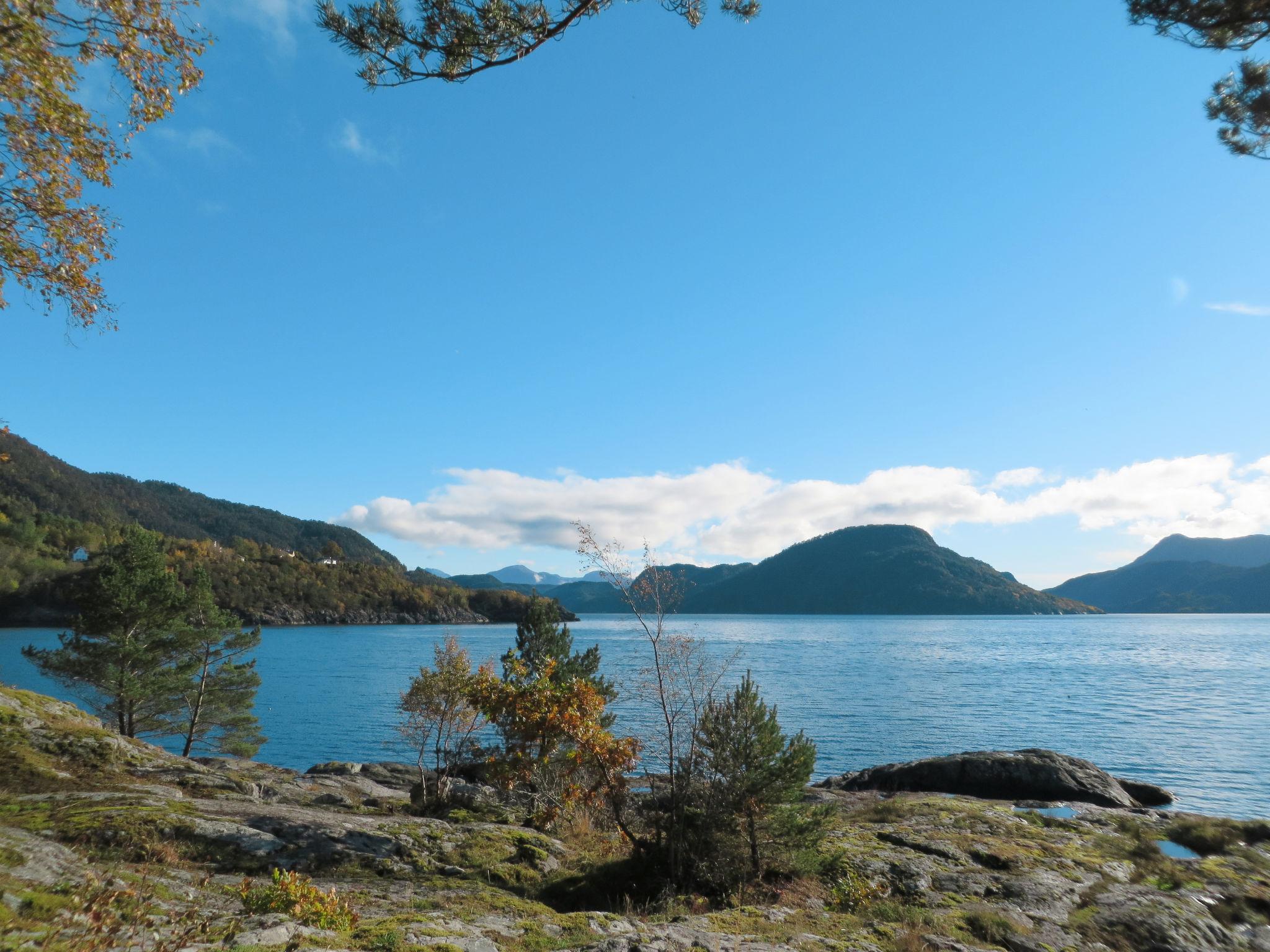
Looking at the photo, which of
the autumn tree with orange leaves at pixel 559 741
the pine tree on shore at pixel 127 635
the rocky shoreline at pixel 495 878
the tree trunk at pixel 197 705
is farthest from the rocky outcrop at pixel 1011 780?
the pine tree on shore at pixel 127 635

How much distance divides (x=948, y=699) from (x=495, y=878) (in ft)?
227

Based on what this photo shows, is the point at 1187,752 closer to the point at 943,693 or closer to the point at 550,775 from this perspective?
the point at 943,693

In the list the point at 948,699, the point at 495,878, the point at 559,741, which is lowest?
the point at 948,699

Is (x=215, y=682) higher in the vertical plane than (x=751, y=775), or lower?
lower

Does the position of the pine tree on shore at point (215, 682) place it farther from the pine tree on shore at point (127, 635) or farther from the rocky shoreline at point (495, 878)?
the rocky shoreline at point (495, 878)

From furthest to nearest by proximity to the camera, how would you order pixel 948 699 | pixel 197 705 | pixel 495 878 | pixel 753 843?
pixel 948 699
pixel 197 705
pixel 753 843
pixel 495 878

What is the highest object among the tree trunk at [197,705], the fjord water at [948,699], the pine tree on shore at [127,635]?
the pine tree on shore at [127,635]

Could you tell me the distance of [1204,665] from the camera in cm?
9850

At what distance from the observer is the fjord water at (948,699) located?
46.8 meters

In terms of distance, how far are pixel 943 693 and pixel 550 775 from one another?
66.8 meters

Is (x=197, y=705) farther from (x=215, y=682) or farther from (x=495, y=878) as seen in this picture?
(x=495, y=878)

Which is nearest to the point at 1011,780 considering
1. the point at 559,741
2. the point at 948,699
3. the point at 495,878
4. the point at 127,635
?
the point at 559,741

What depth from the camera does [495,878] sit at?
578 inches

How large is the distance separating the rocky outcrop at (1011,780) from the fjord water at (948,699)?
3252 millimetres
